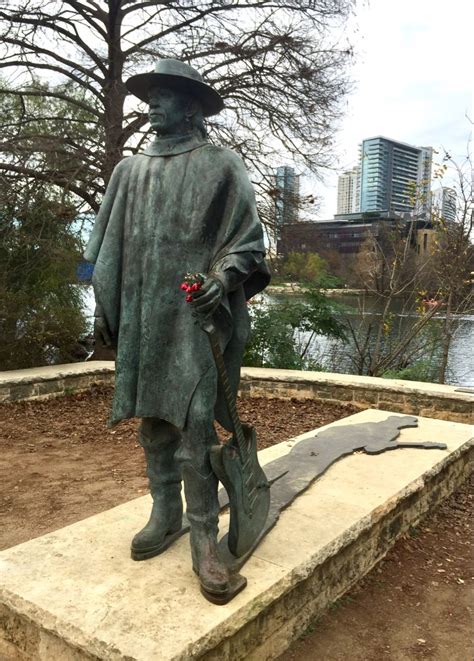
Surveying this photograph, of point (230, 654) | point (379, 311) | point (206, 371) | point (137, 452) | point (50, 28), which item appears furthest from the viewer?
point (379, 311)

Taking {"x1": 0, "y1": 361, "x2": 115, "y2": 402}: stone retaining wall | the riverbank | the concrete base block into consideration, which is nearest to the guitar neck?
the concrete base block

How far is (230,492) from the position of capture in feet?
8.42

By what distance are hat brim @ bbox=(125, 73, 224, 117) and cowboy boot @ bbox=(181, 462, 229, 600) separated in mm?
1567

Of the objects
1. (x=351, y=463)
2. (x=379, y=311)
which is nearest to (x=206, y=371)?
(x=351, y=463)

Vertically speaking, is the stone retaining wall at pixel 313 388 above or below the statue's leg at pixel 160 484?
below

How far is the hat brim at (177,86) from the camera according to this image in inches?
96.7

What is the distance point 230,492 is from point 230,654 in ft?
2.01

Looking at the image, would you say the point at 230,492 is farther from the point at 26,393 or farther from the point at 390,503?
the point at 26,393

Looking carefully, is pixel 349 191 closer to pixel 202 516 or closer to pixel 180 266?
pixel 180 266

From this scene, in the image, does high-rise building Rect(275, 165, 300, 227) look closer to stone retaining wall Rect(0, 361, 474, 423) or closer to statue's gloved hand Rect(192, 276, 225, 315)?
stone retaining wall Rect(0, 361, 474, 423)

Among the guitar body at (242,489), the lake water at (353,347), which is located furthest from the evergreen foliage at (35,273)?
the guitar body at (242,489)

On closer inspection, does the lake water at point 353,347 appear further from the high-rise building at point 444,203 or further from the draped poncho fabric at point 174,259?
the draped poncho fabric at point 174,259

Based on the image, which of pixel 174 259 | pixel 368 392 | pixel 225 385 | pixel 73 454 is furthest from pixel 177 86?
pixel 368 392

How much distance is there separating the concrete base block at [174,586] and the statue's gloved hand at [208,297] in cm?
115
